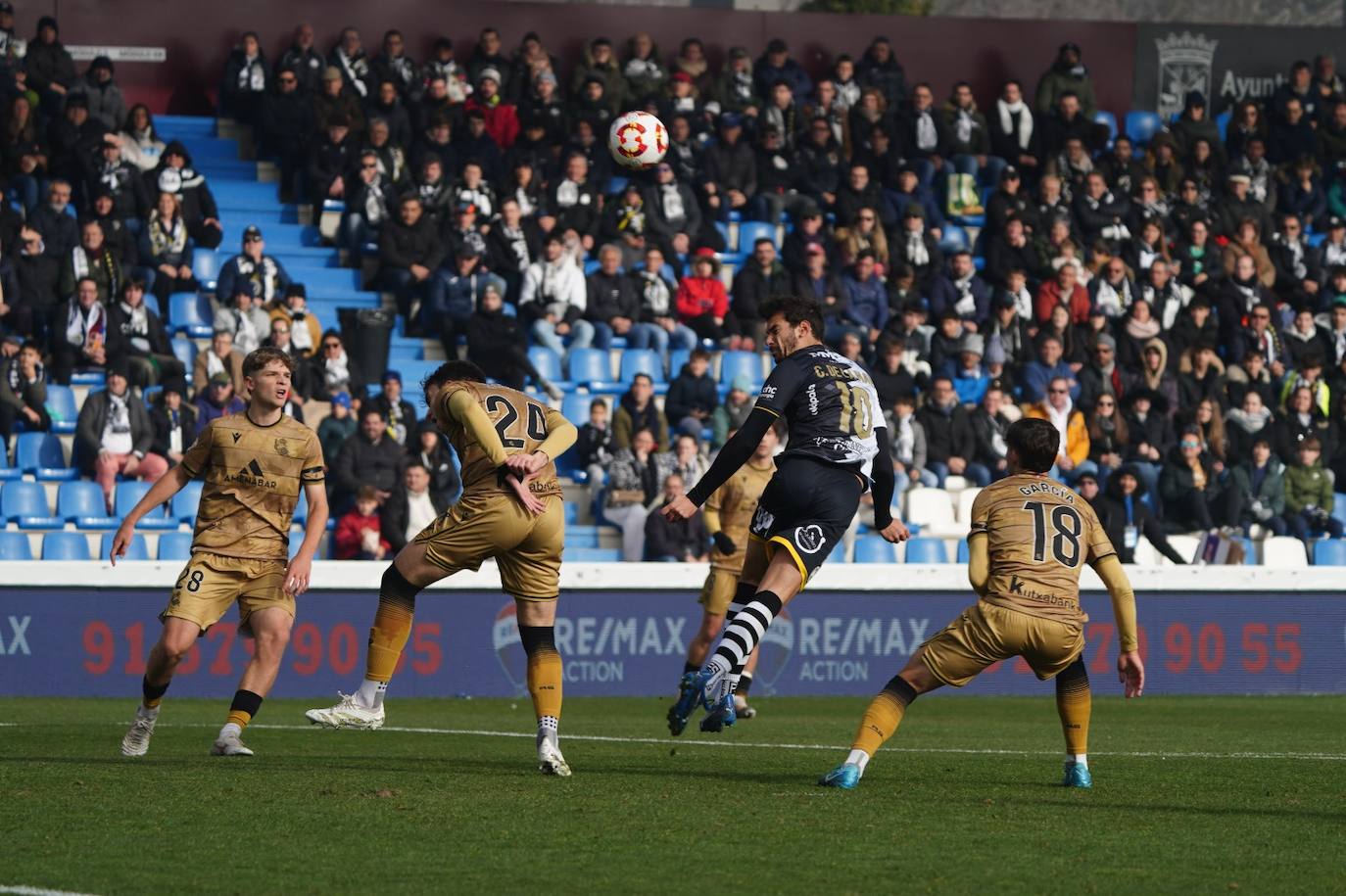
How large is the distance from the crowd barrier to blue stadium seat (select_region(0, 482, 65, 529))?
220 cm

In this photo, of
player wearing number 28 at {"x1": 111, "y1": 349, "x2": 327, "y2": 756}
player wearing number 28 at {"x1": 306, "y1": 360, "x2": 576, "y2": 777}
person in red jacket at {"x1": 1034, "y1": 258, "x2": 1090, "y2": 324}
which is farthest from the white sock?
person in red jacket at {"x1": 1034, "y1": 258, "x2": 1090, "y2": 324}

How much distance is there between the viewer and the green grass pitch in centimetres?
627

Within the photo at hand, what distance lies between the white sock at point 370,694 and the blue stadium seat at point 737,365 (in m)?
13.3

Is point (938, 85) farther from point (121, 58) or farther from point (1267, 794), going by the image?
point (1267, 794)

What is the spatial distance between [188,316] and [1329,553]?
1238 cm

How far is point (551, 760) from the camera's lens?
29.5ft

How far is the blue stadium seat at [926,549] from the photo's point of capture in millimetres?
20219

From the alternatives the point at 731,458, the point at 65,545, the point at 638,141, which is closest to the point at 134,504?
the point at 65,545

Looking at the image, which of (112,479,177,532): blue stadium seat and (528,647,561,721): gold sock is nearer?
(528,647,561,721): gold sock

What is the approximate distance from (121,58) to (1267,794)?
21546 mm

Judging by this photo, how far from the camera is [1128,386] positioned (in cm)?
2344

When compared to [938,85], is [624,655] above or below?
below

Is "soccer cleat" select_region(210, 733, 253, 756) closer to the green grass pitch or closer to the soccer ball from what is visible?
the green grass pitch

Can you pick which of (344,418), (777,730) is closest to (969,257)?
(344,418)
